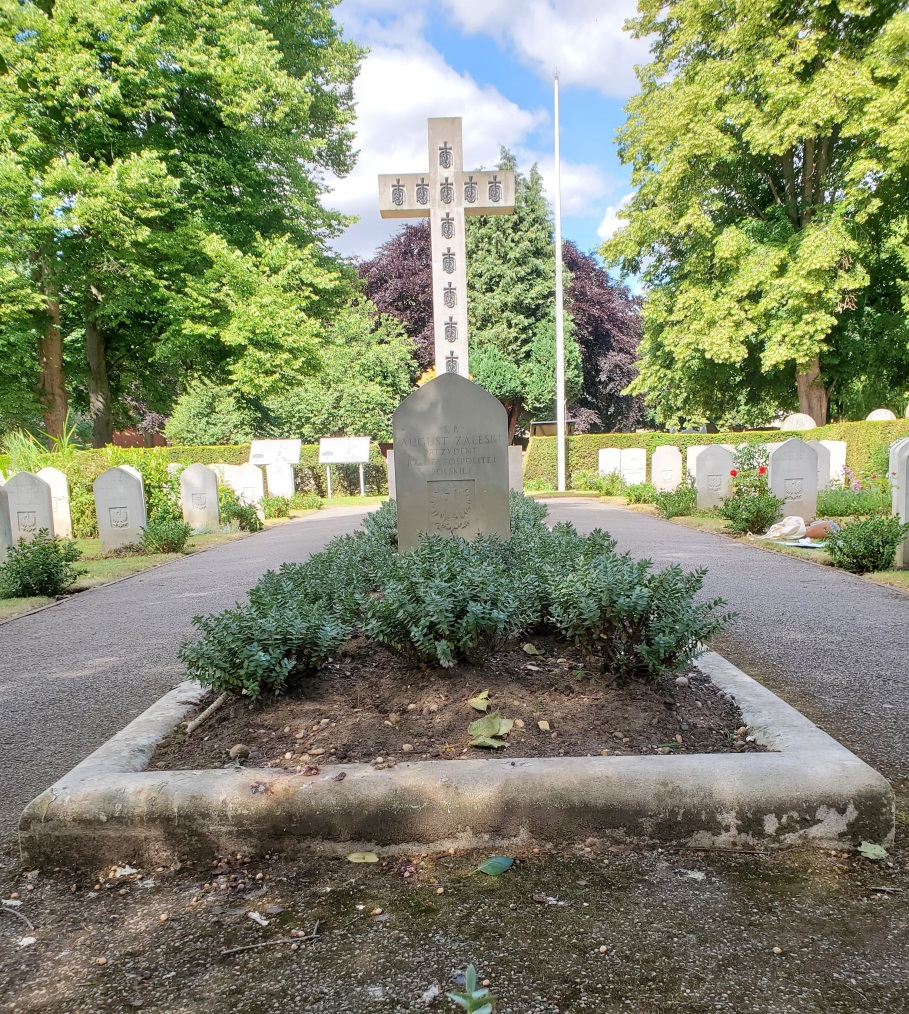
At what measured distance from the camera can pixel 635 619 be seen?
300 centimetres

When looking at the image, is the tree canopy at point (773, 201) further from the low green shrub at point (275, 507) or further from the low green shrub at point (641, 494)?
the low green shrub at point (275, 507)

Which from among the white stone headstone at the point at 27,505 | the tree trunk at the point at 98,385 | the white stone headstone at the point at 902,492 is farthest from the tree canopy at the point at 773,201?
the white stone headstone at the point at 27,505

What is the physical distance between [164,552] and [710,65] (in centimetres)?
1862

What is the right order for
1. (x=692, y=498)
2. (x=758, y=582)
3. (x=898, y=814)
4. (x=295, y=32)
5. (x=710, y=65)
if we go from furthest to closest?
(x=295, y=32) < (x=710, y=65) < (x=692, y=498) < (x=758, y=582) < (x=898, y=814)

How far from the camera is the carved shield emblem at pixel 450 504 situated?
618 cm

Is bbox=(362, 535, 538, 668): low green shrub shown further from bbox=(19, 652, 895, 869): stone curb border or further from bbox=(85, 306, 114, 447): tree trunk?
bbox=(85, 306, 114, 447): tree trunk

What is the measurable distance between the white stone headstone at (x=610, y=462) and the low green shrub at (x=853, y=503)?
9455mm

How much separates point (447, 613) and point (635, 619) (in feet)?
2.73

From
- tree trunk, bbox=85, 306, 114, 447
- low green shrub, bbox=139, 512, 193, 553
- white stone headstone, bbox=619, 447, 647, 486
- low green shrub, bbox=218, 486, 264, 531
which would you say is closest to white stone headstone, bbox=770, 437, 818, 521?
white stone headstone, bbox=619, 447, 647, 486

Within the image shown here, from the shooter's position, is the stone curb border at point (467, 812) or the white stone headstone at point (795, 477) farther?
the white stone headstone at point (795, 477)

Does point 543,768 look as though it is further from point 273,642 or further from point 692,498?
point 692,498

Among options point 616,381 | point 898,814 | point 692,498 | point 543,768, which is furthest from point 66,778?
point 616,381

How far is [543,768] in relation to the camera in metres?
2.23

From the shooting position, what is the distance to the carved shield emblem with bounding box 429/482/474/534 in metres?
6.18
